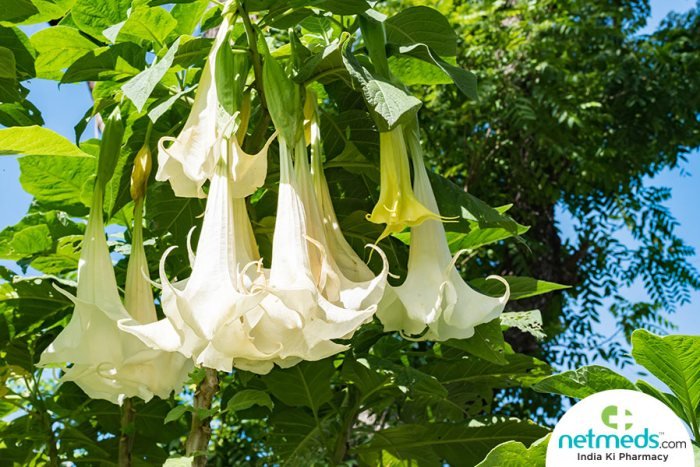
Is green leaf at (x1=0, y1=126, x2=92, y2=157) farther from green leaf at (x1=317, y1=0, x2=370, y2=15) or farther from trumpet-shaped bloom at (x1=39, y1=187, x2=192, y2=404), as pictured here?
green leaf at (x1=317, y1=0, x2=370, y2=15)

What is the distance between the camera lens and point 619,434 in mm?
710

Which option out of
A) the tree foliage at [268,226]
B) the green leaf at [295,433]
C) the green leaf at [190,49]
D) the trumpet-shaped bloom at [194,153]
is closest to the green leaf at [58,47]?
the tree foliage at [268,226]

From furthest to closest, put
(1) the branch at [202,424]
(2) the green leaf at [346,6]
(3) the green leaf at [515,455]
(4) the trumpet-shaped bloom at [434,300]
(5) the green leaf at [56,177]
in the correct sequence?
1. (5) the green leaf at [56,177]
2. (1) the branch at [202,424]
3. (2) the green leaf at [346,6]
4. (4) the trumpet-shaped bloom at [434,300]
5. (3) the green leaf at [515,455]

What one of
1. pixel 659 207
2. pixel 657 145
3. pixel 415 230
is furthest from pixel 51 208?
pixel 659 207

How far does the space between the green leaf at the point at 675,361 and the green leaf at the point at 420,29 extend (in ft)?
1.43

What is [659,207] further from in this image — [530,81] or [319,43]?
[319,43]

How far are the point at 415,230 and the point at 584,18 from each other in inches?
154

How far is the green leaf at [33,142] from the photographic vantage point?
27.4 inches

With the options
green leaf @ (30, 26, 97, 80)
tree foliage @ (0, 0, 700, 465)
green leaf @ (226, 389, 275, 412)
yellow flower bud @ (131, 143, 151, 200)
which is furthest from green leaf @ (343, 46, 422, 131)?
green leaf @ (30, 26, 97, 80)

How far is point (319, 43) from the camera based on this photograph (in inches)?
42.3

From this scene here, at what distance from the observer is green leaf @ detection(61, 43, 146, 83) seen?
0.92 m

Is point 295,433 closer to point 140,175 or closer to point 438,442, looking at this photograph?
point 438,442

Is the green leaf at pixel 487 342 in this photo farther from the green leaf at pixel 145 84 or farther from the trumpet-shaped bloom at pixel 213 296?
the green leaf at pixel 145 84

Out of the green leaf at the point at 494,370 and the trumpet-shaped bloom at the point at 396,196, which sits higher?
the trumpet-shaped bloom at the point at 396,196
